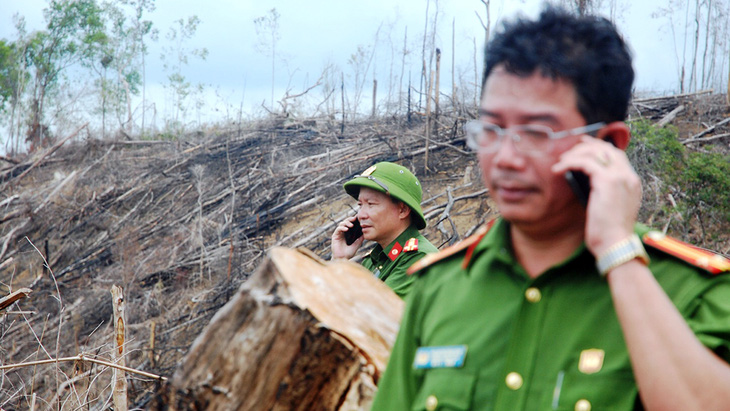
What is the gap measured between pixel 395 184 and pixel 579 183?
10.5 ft

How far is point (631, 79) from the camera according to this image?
1394 millimetres

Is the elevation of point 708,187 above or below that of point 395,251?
below

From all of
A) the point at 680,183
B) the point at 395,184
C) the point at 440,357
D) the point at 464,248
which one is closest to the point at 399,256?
the point at 395,184

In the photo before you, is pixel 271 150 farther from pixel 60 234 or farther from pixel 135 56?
pixel 135 56

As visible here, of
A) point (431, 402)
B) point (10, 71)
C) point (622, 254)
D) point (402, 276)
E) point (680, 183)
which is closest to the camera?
point (622, 254)

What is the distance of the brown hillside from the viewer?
10.7m

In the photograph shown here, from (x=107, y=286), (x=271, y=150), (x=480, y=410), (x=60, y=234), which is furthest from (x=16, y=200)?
(x=480, y=410)

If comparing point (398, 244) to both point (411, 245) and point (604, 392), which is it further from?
point (604, 392)

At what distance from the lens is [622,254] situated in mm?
1186

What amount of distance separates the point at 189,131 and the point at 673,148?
569 inches

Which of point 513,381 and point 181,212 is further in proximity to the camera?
point 181,212

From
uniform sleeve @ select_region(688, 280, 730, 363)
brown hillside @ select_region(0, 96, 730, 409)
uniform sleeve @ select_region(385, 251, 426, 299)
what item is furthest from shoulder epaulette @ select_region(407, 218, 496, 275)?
brown hillside @ select_region(0, 96, 730, 409)

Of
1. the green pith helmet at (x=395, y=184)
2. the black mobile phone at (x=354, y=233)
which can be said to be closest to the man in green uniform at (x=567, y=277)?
the green pith helmet at (x=395, y=184)

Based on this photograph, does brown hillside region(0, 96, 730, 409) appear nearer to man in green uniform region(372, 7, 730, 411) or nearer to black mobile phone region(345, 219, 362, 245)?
black mobile phone region(345, 219, 362, 245)
